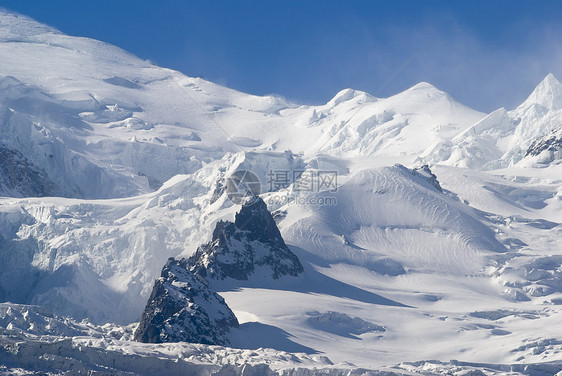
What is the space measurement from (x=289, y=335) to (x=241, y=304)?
17017 mm

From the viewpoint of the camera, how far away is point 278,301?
185m

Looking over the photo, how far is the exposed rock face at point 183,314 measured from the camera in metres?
156

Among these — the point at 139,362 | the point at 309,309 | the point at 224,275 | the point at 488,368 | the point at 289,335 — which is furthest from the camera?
the point at 224,275

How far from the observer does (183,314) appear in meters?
159

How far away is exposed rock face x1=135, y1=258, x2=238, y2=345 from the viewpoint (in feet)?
512

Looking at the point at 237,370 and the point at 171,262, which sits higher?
the point at 171,262

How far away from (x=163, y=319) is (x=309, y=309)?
30572mm

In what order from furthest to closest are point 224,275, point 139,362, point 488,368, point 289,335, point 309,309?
point 224,275
point 309,309
point 289,335
point 488,368
point 139,362

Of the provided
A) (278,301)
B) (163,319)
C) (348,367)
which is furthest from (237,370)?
(278,301)

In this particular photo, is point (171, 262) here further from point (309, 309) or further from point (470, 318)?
point (470, 318)

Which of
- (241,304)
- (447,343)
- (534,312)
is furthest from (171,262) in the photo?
(534,312)

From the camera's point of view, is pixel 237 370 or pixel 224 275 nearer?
pixel 237 370

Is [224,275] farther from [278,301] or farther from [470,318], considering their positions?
[470,318]

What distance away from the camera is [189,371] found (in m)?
132
